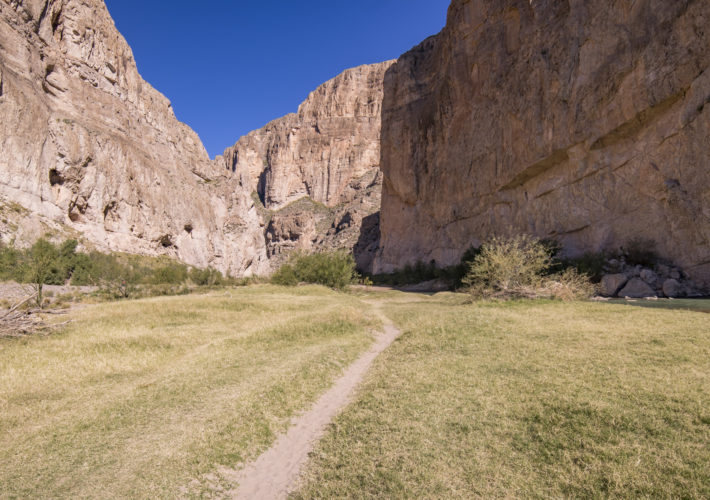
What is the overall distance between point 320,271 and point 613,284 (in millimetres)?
23299

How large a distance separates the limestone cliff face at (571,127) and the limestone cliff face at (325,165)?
47709 mm

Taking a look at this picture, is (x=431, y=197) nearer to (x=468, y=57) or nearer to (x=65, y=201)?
(x=468, y=57)

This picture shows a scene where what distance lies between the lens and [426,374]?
671 cm

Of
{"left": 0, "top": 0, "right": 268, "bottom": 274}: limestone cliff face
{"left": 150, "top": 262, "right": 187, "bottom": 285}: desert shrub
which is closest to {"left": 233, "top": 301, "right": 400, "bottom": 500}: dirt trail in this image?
{"left": 150, "top": 262, "right": 187, "bottom": 285}: desert shrub

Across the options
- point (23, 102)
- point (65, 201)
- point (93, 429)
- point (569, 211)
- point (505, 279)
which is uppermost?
point (23, 102)

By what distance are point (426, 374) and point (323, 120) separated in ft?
387

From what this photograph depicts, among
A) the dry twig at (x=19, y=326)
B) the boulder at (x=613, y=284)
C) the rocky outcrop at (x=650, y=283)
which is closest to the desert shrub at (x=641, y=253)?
the rocky outcrop at (x=650, y=283)

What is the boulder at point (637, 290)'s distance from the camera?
1795cm

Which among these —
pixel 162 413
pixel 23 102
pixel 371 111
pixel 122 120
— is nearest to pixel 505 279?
pixel 162 413

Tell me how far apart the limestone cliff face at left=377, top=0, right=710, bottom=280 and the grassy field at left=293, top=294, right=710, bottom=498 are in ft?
58.8

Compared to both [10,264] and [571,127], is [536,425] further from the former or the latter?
[10,264]

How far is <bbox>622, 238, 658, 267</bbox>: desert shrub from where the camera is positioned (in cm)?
2017

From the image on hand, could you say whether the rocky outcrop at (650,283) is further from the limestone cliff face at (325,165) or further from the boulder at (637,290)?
the limestone cliff face at (325,165)

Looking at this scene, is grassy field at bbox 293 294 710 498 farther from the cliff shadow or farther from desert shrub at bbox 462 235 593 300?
the cliff shadow
